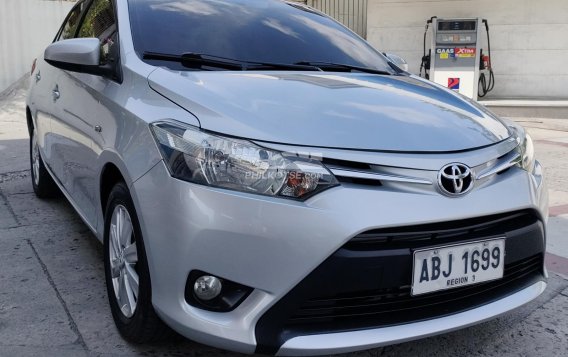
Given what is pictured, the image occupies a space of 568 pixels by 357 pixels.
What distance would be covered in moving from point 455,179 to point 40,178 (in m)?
3.37

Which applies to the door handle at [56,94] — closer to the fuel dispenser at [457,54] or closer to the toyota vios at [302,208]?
the toyota vios at [302,208]

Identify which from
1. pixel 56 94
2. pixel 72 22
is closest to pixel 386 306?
pixel 56 94

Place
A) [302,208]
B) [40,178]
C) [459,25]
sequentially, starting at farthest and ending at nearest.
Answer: [459,25], [40,178], [302,208]

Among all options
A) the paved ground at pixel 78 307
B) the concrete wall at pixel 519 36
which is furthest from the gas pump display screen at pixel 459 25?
the paved ground at pixel 78 307

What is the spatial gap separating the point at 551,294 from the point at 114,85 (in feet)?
7.56

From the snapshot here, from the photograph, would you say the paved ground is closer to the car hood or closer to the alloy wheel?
the alloy wheel

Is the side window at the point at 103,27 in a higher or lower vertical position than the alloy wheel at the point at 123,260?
higher

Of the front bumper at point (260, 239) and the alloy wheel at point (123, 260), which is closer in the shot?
the front bumper at point (260, 239)

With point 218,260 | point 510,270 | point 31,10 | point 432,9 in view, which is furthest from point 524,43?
point 218,260

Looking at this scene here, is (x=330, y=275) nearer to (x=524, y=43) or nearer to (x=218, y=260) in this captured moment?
(x=218, y=260)

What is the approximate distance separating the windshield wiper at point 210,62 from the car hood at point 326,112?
0.43ft

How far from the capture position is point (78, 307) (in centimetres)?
273

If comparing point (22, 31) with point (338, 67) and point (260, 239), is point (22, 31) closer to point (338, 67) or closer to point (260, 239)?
point (338, 67)

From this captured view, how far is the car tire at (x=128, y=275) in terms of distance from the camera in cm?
211
